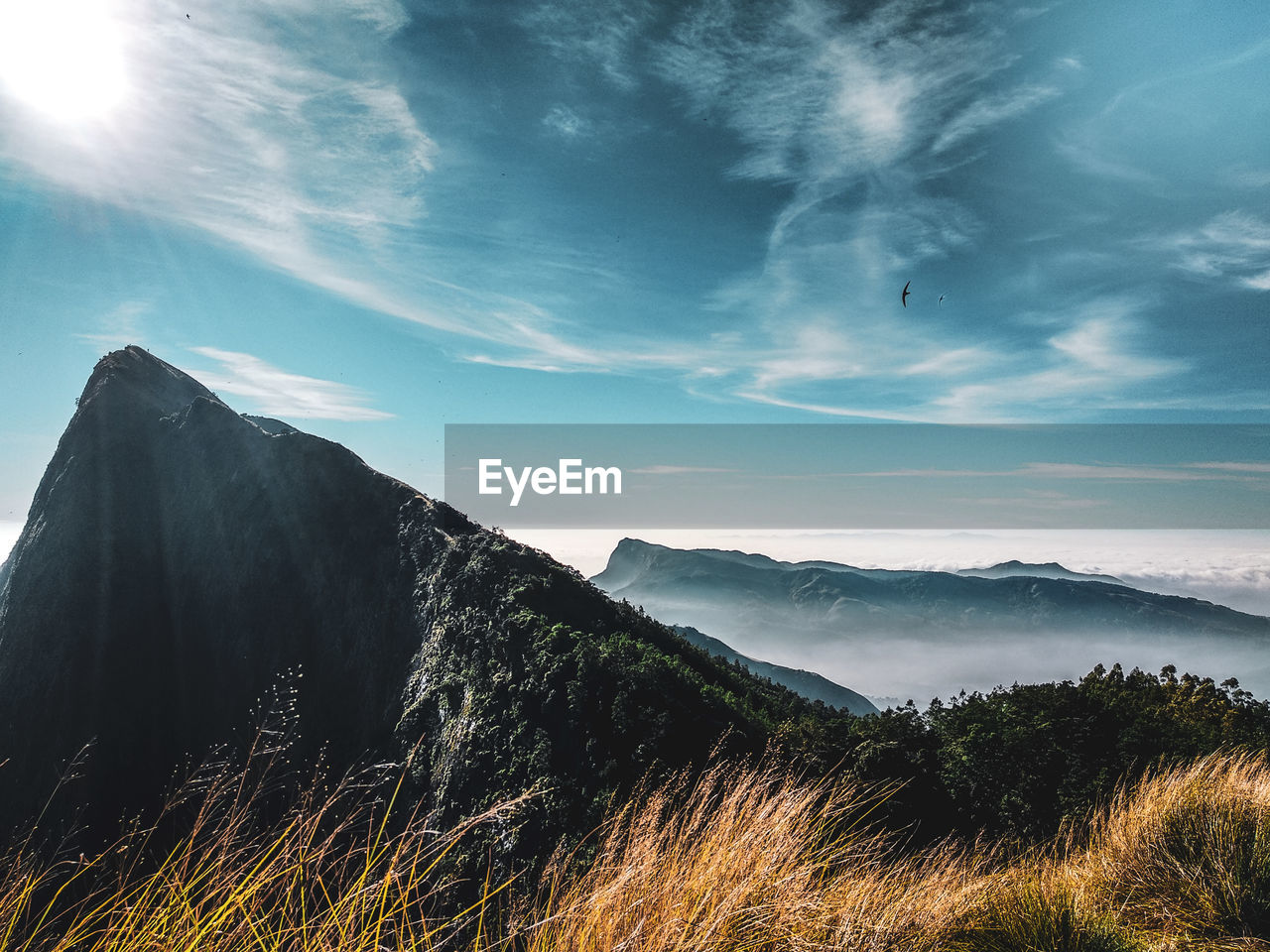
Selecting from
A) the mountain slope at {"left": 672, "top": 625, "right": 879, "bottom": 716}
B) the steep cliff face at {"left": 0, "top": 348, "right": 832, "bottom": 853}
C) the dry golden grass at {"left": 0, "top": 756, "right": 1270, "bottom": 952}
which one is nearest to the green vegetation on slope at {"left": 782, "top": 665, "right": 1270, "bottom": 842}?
the steep cliff face at {"left": 0, "top": 348, "right": 832, "bottom": 853}

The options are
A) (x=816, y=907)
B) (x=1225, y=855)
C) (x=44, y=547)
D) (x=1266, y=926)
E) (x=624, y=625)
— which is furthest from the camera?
(x=44, y=547)

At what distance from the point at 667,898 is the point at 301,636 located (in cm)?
4601

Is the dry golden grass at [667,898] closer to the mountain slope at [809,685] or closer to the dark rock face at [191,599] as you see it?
the dark rock face at [191,599]

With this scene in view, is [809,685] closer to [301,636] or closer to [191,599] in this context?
[301,636]

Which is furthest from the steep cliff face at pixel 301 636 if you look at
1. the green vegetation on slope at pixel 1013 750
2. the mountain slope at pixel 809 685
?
the mountain slope at pixel 809 685

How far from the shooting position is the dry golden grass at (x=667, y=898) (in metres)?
2.63

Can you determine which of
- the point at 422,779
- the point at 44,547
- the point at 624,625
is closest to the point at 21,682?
the point at 44,547

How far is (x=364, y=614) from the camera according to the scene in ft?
129

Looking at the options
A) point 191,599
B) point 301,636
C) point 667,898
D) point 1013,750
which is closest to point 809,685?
point 301,636

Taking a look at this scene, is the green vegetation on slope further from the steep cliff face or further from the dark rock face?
the dark rock face

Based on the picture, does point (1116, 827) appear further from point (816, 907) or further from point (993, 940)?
point (816, 907)

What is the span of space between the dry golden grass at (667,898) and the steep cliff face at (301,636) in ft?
45.7

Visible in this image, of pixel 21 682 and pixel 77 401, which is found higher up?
pixel 77 401

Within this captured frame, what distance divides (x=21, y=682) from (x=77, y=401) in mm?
28842
